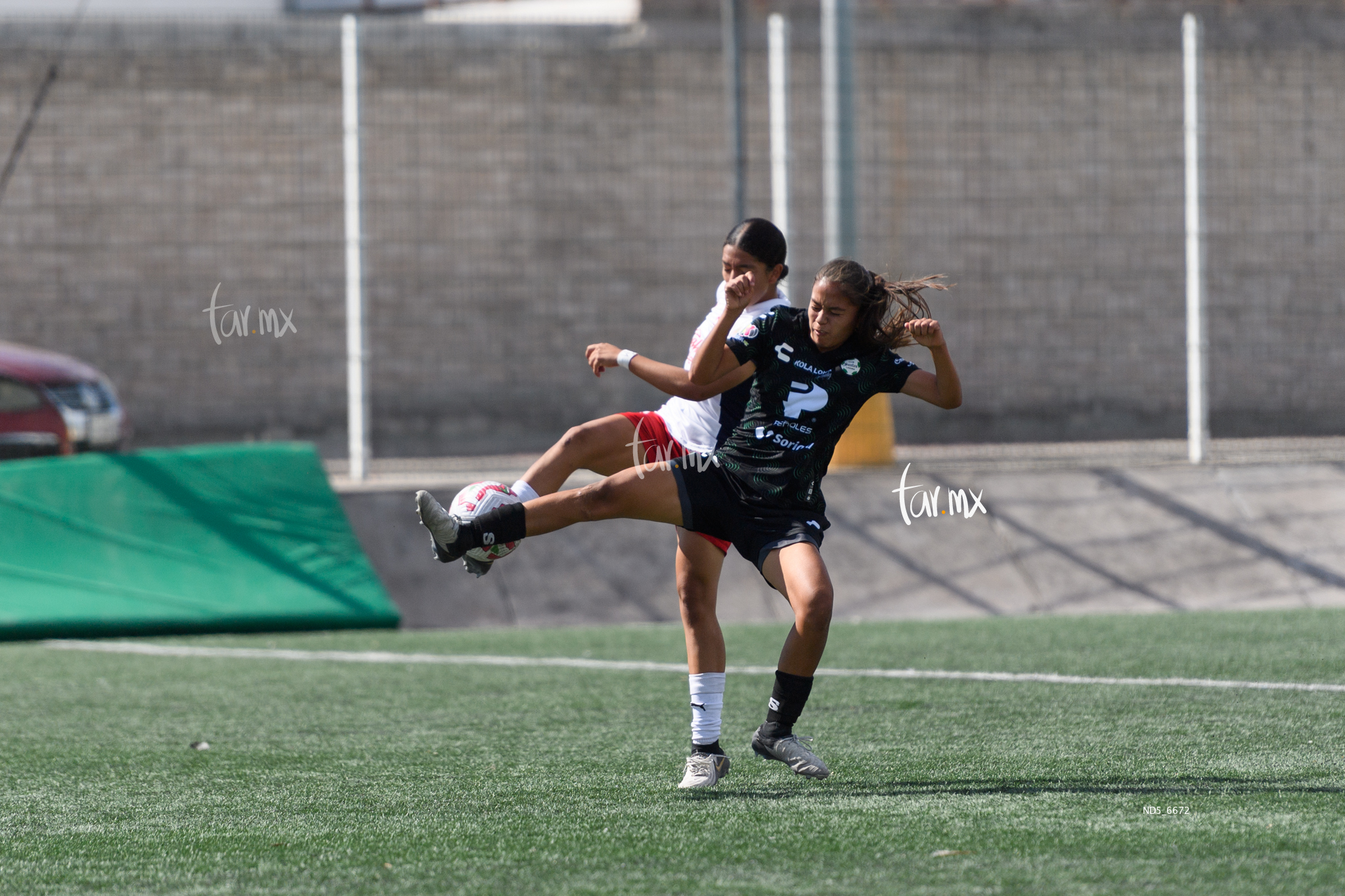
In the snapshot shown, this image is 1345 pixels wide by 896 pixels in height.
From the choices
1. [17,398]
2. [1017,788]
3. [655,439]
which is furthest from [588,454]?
[17,398]

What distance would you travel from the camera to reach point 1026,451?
38.7 ft

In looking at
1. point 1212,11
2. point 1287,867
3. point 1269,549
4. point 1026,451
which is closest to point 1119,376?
point 1026,451

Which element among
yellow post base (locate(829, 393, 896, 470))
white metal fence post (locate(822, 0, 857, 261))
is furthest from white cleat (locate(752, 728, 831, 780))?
white metal fence post (locate(822, 0, 857, 261))

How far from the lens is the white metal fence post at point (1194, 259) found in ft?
37.5

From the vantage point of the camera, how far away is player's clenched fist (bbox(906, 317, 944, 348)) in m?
4.58

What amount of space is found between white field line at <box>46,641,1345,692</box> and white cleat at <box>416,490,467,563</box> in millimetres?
2699

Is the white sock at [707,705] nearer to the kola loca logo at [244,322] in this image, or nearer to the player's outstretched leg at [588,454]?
the player's outstretched leg at [588,454]

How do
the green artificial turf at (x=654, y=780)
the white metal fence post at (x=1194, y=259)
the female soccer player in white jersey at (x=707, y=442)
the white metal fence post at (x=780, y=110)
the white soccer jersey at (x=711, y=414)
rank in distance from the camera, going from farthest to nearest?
the white metal fence post at (x=1194, y=259), the white metal fence post at (x=780, y=110), the white soccer jersey at (x=711, y=414), the female soccer player in white jersey at (x=707, y=442), the green artificial turf at (x=654, y=780)

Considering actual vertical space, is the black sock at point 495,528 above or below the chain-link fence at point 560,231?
below

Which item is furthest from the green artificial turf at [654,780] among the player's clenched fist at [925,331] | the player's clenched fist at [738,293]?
the player's clenched fist at [738,293]

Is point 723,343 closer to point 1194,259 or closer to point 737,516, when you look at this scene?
point 737,516

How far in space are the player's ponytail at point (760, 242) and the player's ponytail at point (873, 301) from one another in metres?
0.15

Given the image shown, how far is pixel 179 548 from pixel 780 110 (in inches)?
202

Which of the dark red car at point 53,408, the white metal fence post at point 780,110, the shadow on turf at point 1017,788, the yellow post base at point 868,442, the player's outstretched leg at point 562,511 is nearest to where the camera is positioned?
the shadow on turf at point 1017,788
